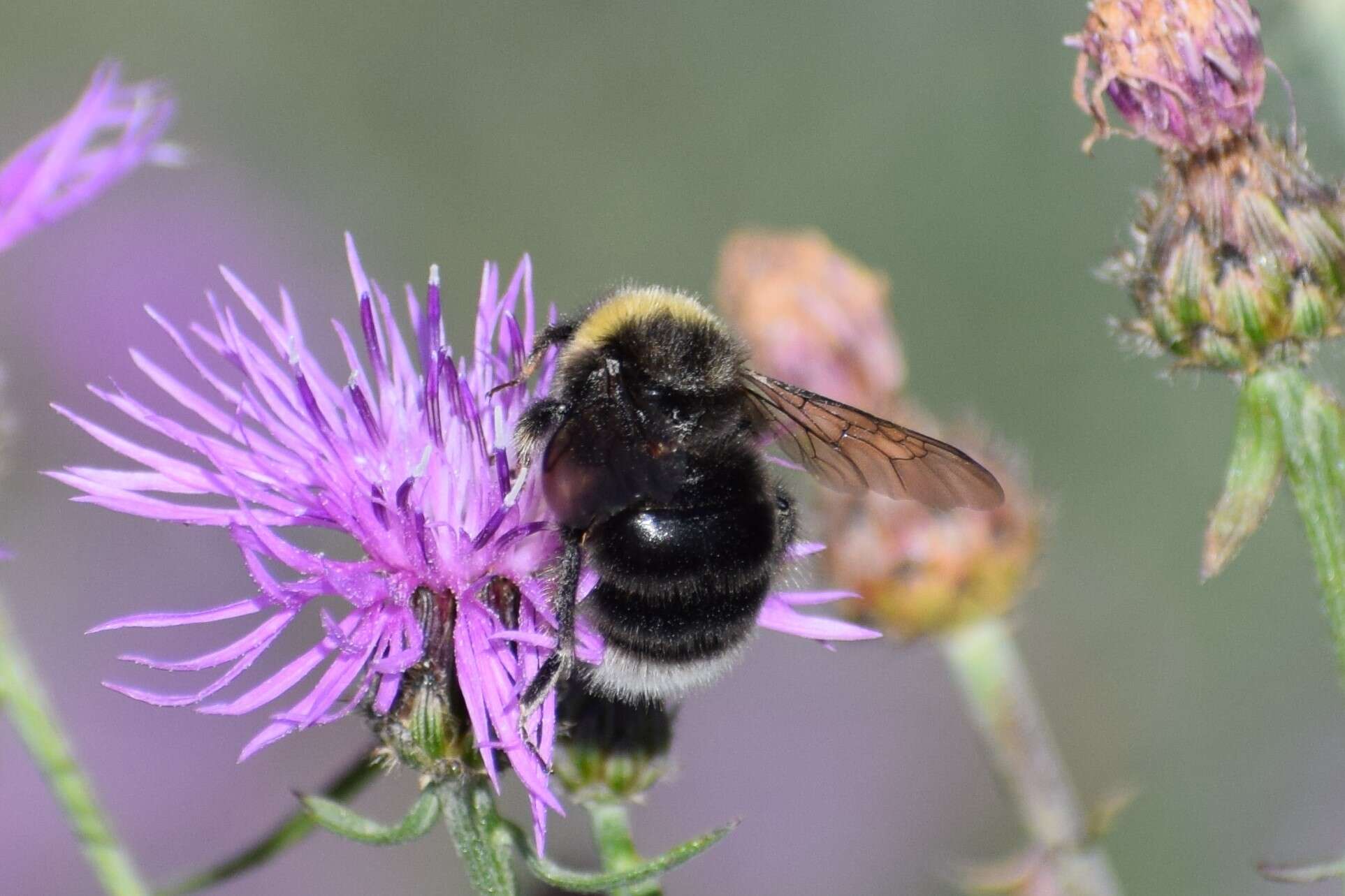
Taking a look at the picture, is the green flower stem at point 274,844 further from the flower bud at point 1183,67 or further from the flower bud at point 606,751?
the flower bud at point 1183,67

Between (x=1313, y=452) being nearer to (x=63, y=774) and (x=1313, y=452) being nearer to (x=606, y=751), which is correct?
(x=606, y=751)

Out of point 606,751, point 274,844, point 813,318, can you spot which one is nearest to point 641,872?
point 606,751

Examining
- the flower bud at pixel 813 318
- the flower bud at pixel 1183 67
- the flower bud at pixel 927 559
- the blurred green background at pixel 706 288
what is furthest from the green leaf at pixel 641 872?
the blurred green background at pixel 706 288

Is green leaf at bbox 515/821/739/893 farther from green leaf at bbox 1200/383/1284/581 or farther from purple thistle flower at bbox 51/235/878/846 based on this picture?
green leaf at bbox 1200/383/1284/581

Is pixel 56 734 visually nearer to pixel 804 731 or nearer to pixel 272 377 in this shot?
pixel 272 377

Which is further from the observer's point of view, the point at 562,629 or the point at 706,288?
the point at 706,288

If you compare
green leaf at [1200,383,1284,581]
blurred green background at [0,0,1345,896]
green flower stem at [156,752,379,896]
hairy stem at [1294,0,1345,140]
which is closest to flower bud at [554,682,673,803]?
green flower stem at [156,752,379,896]
